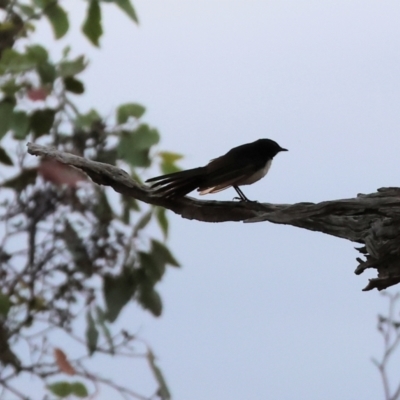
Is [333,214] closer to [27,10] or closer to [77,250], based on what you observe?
[77,250]

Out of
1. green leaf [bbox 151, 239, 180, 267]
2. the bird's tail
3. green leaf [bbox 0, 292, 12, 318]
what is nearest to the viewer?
the bird's tail

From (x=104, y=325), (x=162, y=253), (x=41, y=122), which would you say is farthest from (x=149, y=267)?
(x=41, y=122)

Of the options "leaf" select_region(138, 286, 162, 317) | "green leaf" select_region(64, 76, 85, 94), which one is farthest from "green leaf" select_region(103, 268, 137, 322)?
"green leaf" select_region(64, 76, 85, 94)

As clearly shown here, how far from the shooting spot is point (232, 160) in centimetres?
118

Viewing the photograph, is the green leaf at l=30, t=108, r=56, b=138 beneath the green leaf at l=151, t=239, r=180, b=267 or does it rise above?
above

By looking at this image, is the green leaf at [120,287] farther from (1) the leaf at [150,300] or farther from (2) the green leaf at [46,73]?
(2) the green leaf at [46,73]

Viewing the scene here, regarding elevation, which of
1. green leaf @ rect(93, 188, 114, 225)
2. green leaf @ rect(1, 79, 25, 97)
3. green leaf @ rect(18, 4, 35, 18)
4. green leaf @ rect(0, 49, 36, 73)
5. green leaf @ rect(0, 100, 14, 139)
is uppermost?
green leaf @ rect(18, 4, 35, 18)

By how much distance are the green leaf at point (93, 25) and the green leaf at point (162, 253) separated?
41 cm

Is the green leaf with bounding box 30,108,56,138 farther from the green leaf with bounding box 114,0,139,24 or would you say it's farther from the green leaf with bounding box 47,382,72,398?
the green leaf with bounding box 47,382,72,398

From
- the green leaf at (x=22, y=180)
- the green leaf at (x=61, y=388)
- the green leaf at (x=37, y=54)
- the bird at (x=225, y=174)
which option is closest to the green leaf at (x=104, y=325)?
the green leaf at (x=61, y=388)

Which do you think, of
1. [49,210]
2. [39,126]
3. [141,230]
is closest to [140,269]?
[141,230]

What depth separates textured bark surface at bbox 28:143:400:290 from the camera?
756 mm

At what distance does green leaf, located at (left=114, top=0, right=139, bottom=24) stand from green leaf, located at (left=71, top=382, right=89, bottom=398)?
2.14ft

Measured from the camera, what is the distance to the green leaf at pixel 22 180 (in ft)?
4.51
